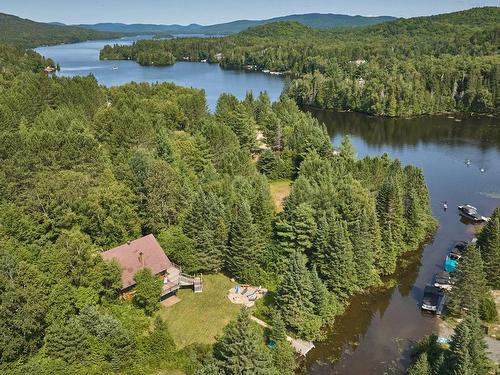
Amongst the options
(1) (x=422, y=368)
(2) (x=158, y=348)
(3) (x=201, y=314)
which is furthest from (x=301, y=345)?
(2) (x=158, y=348)

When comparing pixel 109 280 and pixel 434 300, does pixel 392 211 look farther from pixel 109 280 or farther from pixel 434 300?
pixel 109 280

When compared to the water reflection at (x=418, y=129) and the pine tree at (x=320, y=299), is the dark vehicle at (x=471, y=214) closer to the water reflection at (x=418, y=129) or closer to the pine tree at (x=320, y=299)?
the pine tree at (x=320, y=299)

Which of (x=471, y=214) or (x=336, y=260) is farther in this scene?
(x=471, y=214)

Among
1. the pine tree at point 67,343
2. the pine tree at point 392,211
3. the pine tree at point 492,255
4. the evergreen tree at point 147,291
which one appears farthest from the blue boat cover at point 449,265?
the pine tree at point 67,343

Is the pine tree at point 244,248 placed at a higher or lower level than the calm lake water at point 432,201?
higher

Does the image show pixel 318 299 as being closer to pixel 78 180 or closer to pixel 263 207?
pixel 263 207

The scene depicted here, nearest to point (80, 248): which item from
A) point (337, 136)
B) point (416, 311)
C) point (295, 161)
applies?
point (416, 311)
